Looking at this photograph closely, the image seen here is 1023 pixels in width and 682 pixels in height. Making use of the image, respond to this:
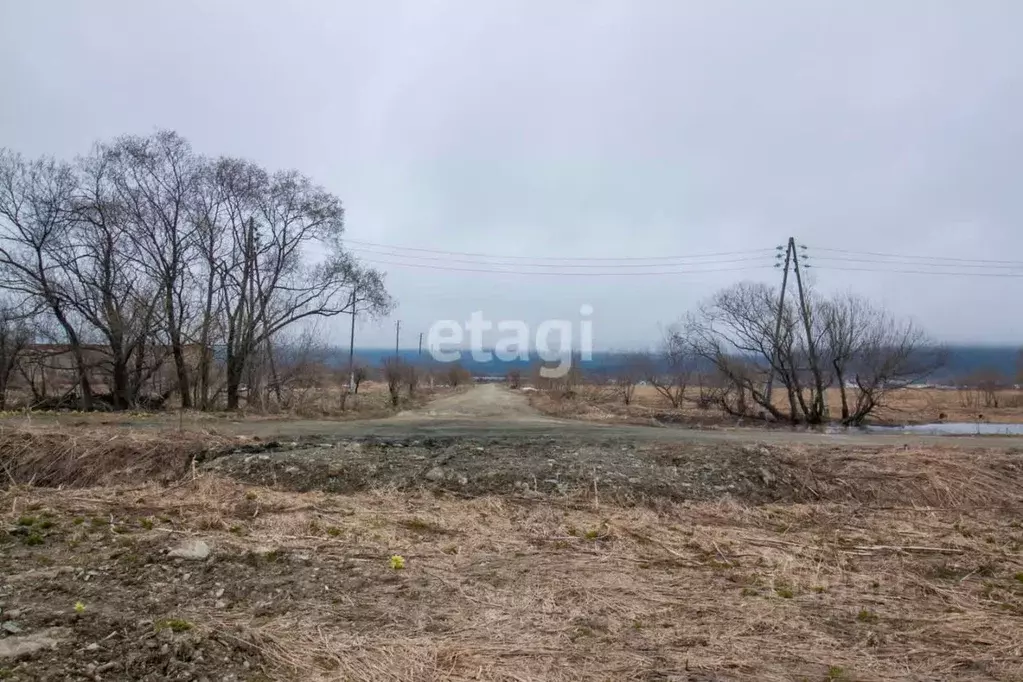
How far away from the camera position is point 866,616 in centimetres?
420

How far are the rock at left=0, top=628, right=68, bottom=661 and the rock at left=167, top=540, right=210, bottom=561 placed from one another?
52.9 inches

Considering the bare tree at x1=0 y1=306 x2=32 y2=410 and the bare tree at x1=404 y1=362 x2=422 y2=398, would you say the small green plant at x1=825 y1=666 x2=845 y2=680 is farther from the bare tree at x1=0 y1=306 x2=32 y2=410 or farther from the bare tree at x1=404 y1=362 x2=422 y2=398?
the bare tree at x1=404 y1=362 x2=422 y2=398

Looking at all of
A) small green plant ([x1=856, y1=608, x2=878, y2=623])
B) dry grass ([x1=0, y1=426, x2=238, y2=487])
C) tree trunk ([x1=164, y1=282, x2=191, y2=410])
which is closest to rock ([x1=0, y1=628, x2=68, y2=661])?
small green plant ([x1=856, y1=608, x2=878, y2=623])

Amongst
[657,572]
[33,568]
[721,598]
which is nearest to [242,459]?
[33,568]

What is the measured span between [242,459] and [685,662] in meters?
7.34

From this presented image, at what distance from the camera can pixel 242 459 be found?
9000 millimetres

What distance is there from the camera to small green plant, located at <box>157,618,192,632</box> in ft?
11.6

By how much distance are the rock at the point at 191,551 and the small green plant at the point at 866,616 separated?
474 centimetres

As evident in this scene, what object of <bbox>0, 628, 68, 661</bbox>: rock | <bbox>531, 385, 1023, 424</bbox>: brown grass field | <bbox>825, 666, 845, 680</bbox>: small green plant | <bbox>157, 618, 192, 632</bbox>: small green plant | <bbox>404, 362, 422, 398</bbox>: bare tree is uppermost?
<bbox>404, 362, 422, 398</bbox>: bare tree

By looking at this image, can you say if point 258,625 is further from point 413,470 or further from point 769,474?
point 769,474

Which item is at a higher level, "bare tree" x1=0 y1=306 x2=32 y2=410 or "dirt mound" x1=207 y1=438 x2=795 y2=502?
"bare tree" x1=0 y1=306 x2=32 y2=410

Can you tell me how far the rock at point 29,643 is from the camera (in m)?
3.19

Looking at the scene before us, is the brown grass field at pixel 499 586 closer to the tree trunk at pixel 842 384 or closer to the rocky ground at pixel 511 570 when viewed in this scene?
the rocky ground at pixel 511 570

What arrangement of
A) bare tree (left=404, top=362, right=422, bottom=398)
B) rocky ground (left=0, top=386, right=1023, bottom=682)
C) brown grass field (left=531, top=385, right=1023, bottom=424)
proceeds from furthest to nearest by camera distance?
bare tree (left=404, top=362, right=422, bottom=398) < brown grass field (left=531, top=385, right=1023, bottom=424) < rocky ground (left=0, top=386, right=1023, bottom=682)
